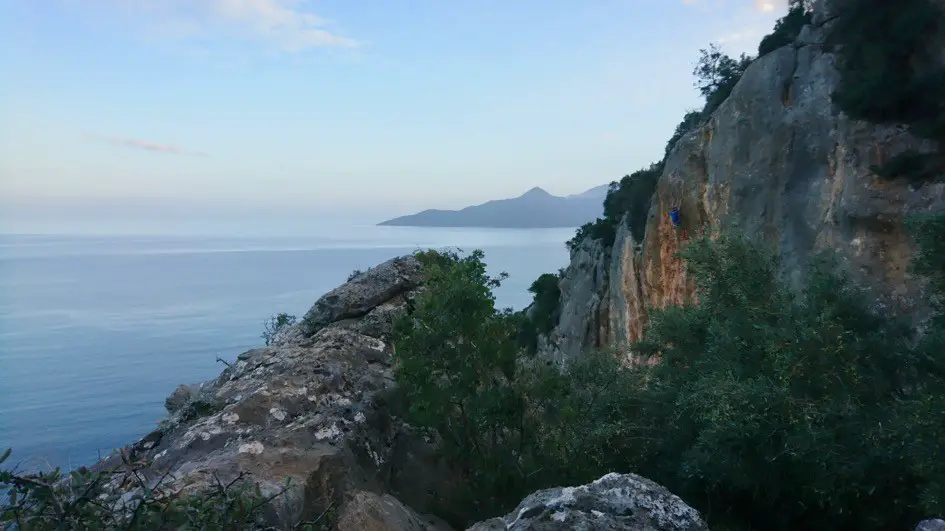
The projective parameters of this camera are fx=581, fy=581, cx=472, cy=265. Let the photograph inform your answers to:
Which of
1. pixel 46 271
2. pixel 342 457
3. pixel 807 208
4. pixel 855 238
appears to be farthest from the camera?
pixel 46 271

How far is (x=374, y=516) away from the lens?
605 centimetres

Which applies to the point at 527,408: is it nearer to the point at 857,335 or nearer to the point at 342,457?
the point at 342,457

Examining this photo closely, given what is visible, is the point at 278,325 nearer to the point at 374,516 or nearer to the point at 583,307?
the point at 374,516

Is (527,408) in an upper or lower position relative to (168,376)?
upper

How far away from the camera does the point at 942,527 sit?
5.95 metres

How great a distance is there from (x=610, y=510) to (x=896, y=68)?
21952 millimetres

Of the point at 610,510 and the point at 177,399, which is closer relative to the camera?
the point at 610,510

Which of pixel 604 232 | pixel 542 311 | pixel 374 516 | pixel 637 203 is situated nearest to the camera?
pixel 374 516

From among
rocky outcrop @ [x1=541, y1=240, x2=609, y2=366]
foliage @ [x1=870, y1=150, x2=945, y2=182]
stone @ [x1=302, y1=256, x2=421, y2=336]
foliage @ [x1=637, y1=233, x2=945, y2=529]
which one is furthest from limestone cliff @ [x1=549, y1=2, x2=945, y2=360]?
stone @ [x1=302, y1=256, x2=421, y2=336]

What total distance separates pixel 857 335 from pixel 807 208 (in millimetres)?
14680

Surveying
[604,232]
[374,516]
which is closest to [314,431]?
[374,516]

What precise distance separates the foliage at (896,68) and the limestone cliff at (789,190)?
0.57 m

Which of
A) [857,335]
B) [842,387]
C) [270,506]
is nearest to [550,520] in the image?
[270,506]

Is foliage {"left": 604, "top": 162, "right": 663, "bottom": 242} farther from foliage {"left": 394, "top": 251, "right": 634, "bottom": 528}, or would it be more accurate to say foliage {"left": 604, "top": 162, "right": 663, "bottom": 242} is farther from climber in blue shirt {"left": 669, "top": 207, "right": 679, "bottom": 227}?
foliage {"left": 394, "top": 251, "right": 634, "bottom": 528}
